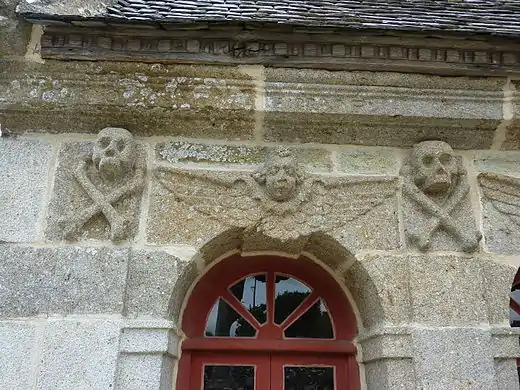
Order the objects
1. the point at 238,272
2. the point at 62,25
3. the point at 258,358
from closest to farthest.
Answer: the point at 62,25 → the point at 258,358 → the point at 238,272

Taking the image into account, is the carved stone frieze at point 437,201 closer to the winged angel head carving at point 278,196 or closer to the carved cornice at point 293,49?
the winged angel head carving at point 278,196

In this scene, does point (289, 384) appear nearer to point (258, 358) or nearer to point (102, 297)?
point (258, 358)

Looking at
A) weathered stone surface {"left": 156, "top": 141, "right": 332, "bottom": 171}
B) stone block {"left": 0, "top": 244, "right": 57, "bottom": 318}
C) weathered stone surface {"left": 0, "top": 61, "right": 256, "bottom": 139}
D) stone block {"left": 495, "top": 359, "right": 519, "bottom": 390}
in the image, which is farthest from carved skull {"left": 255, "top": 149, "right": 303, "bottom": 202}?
stone block {"left": 495, "top": 359, "right": 519, "bottom": 390}

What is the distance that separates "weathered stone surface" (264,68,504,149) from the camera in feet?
9.48

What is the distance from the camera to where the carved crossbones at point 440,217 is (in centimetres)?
277

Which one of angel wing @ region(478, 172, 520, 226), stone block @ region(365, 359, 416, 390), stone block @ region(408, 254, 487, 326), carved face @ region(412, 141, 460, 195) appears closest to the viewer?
stone block @ region(365, 359, 416, 390)

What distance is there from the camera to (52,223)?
2.72 m

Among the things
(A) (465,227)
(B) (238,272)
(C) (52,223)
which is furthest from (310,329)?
(C) (52,223)

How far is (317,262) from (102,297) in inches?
48.2

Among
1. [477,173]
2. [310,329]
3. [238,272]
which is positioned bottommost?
[310,329]

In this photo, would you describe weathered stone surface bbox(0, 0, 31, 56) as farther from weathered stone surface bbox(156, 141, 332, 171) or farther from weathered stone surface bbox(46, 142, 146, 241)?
weathered stone surface bbox(156, 141, 332, 171)

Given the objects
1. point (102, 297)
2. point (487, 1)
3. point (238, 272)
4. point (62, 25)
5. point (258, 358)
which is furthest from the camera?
point (487, 1)

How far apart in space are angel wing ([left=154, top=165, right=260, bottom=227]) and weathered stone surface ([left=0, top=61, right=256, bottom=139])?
309mm

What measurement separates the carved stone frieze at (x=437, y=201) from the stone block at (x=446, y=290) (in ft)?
0.27
